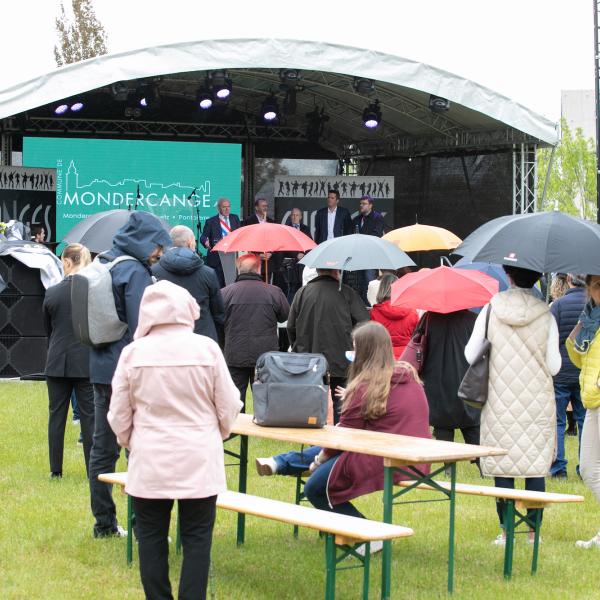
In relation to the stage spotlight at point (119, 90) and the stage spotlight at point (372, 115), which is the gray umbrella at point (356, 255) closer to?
the stage spotlight at point (119, 90)

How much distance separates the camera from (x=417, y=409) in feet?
19.0

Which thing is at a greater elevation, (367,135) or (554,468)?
(367,135)

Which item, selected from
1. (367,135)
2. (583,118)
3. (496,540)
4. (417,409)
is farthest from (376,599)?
(583,118)

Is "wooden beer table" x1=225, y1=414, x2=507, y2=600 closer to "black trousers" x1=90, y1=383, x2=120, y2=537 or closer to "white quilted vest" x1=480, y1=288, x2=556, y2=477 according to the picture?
"white quilted vest" x1=480, y1=288, x2=556, y2=477

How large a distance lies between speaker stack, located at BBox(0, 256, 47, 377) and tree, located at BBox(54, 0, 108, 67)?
3514 centimetres

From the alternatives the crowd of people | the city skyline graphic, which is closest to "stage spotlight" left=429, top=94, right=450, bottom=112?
the city skyline graphic

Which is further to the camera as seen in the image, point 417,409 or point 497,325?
point 497,325

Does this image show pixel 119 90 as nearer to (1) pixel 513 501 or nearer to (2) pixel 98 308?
(2) pixel 98 308

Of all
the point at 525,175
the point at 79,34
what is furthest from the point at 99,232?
the point at 79,34

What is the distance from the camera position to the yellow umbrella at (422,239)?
12.0 metres

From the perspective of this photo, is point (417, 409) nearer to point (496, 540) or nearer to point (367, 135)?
point (496, 540)

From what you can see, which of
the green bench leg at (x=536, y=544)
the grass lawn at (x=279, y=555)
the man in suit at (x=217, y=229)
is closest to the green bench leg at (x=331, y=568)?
the grass lawn at (x=279, y=555)

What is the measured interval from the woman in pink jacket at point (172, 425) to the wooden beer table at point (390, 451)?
3.20 ft

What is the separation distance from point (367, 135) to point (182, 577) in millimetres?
15986
